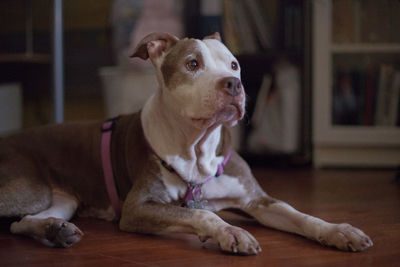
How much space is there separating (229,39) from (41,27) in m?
1.42

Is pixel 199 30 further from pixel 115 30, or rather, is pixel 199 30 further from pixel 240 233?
pixel 240 233

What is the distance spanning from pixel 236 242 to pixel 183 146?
42 cm

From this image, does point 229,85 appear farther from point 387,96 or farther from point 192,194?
point 387,96

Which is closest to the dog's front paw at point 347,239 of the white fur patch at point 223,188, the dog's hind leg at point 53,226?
the white fur patch at point 223,188

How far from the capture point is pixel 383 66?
3.21 metres

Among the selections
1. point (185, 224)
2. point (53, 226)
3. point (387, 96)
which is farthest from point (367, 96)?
point (53, 226)

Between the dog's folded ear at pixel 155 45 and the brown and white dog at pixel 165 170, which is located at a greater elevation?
the dog's folded ear at pixel 155 45

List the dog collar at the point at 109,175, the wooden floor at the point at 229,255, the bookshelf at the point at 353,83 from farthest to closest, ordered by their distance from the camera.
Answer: the bookshelf at the point at 353,83, the dog collar at the point at 109,175, the wooden floor at the point at 229,255

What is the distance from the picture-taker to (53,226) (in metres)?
1.51

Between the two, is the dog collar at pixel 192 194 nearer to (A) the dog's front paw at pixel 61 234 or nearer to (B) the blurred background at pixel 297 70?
(A) the dog's front paw at pixel 61 234

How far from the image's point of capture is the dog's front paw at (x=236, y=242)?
1.38 m

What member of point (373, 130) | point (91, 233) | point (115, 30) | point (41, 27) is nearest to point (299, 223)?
point (91, 233)

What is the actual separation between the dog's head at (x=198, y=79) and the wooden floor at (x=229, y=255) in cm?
37

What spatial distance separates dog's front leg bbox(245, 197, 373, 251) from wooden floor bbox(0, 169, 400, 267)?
0.02 m
